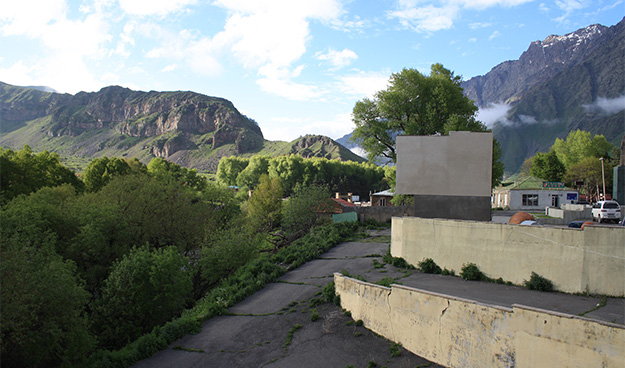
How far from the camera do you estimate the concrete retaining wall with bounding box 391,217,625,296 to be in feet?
38.1

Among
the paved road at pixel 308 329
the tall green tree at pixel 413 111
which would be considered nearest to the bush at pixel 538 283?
the paved road at pixel 308 329

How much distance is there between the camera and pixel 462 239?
51.1ft

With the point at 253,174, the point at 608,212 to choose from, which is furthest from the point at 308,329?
the point at 253,174

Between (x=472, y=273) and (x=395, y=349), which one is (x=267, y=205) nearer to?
(x=472, y=273)

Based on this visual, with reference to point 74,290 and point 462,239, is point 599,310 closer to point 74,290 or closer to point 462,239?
point 462,239

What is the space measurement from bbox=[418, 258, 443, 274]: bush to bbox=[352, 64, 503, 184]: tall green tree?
14.3 m

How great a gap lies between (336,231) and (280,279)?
1001 cm

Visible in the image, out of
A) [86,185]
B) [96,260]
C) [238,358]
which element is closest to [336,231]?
[96,260]

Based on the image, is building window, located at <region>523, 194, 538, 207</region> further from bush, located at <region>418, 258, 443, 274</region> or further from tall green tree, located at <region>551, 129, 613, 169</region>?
bush, located at <region>418, 258, 443, 274</region>

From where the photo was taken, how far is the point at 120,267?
1841 centimetres

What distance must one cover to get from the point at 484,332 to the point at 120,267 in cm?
1577

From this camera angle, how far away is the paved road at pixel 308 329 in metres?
11.0

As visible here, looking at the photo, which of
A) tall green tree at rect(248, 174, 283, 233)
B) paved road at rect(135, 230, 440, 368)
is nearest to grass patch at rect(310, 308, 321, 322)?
paved road at rect(135, 230, 440, 368)

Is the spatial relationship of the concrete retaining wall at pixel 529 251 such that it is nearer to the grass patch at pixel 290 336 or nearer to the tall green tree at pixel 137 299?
the grass patch at pixel 290 336
